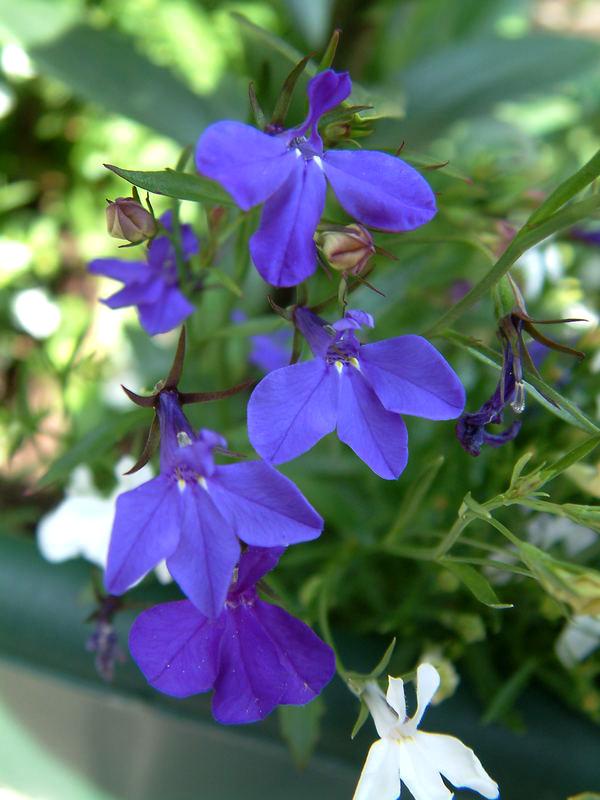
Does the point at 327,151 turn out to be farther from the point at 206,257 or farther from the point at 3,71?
the point at 3,71

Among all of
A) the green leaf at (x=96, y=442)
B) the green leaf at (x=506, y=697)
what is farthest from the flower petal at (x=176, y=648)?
the green leaf at (x=506, y=697)

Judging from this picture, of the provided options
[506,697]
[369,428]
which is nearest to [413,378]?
[369,428]

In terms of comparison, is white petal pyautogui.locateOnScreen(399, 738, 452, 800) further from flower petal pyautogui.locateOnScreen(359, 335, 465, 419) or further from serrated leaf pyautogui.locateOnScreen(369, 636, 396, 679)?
flower petal pyautogui.locateOnScreen(359, 335, 465, 419)

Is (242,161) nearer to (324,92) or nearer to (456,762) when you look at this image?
(324,92)

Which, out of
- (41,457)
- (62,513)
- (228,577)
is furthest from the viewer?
(41,457)

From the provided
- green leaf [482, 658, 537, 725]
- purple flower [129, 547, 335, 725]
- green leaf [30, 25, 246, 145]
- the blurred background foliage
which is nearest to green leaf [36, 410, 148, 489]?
the blurred background foliage

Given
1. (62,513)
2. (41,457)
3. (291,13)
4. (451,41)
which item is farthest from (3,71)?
(62,513)

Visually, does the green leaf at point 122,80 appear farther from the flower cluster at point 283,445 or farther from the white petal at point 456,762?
the white petal at point 456,762
